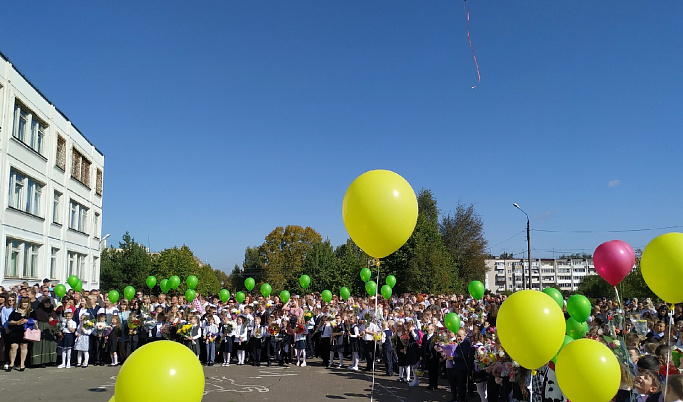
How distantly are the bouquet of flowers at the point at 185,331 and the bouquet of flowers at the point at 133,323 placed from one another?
1.23 meters

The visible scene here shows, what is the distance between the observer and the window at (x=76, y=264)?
31.0 metres

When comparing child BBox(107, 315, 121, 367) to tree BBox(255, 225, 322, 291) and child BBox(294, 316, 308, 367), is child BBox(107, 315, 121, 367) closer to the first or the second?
child BBox(294, 316, 308, 367)

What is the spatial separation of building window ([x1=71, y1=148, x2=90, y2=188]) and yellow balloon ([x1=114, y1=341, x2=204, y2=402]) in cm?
3136

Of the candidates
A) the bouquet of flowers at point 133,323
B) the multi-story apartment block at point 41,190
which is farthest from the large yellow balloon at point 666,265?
the multi-story apartment block at point 41,190

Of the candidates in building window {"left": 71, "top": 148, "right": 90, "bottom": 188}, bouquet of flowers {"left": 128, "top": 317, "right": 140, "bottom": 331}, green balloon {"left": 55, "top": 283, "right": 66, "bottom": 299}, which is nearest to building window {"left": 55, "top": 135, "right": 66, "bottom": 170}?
building window {"left": 71, "top": 148, "right": 90, "bottom": 188}

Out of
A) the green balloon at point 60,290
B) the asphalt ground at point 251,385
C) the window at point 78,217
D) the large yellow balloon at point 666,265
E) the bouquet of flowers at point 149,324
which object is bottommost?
the asphalt ground at point 251,385

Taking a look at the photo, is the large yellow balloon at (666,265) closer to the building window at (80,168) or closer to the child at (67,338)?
the child at (67,338)

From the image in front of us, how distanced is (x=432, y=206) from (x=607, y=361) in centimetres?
5211

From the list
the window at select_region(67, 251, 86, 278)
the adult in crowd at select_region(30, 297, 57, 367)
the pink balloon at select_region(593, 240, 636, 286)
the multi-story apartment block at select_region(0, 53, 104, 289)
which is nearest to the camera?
the pink balloon at select_region(593, 240, 636, 286)

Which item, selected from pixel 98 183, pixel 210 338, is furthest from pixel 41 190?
pixel 210 338

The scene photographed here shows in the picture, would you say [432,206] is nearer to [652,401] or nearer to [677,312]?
[677,312]

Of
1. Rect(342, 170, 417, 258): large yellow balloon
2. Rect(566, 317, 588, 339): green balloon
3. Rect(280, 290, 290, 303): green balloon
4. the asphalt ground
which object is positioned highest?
Rect(342, 170, 417, 258): large yellow balloon

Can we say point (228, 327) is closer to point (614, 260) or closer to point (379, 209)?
point (614, 260)

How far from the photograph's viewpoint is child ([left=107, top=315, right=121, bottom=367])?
14375 millimetres
